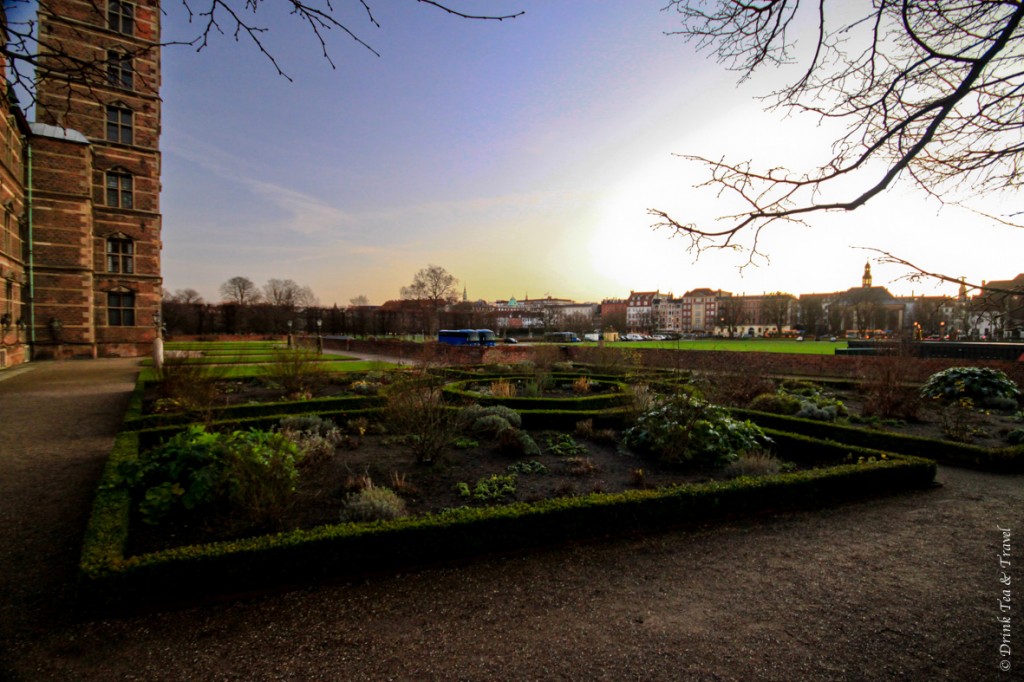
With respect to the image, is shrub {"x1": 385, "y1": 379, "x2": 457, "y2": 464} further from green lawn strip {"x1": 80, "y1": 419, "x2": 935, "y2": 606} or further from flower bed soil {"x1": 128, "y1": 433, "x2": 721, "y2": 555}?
green lawn strip {"x1": 80, "y1": 419, "x2": 935, "y2": 606}

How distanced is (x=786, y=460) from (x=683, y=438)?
2027 mm

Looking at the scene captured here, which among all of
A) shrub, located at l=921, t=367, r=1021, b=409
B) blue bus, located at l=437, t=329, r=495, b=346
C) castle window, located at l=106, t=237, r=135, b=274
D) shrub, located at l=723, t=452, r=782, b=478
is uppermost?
castle window, located at l=106, t=237, r=135, b=274

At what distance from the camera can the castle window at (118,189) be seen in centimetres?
2261

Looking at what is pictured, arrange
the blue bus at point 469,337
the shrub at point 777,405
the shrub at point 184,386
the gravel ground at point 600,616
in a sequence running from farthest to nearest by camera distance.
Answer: the blue bus at point 469,337 < the shrub at point 777,405 < the shrub at point 184,386 < the gravel ground at point 600,616

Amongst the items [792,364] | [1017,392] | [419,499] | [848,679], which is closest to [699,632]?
[848,679]

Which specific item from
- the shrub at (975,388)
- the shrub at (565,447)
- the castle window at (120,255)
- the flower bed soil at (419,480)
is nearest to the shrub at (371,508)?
the flower bed soil at (419,480)

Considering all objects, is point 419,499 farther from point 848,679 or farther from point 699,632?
point 848,679

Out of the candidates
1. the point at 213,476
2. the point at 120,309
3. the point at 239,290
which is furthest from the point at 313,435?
the point at 239,290

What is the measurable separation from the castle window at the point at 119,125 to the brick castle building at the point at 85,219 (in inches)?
1.6

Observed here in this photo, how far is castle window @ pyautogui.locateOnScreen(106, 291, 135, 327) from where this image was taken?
75.2 ft

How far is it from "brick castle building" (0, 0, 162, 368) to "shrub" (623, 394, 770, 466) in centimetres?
2028

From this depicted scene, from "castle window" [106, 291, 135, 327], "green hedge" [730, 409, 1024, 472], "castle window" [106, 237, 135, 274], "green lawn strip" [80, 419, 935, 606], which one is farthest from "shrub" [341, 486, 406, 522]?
"castle window" [106, 237, 135, 274]

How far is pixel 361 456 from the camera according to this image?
7410 millimetres

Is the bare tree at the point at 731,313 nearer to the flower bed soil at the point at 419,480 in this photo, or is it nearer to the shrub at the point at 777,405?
the shrub at the point at 777,405
